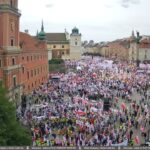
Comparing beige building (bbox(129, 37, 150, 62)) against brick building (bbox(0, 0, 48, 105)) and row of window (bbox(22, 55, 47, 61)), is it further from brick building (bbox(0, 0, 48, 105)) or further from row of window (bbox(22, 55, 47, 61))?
brick building (bbox(0, 0, 48, 105))

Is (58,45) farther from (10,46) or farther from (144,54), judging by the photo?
(10,46)

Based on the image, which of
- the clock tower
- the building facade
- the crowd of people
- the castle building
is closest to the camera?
the crowd of people

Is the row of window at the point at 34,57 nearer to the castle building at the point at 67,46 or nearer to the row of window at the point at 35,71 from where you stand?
the row of window at the point at 35,71

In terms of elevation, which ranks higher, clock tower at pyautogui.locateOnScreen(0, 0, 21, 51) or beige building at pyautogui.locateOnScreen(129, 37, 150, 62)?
clock tower at pyautogui.locateOnScreen(0, 0, 21, 51)

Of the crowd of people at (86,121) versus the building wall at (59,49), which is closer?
the crowd of people at (86,121)

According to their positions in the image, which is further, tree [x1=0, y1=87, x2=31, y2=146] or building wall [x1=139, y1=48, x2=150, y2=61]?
building wall [x1=139, y1=48, x2=150, y2=61]

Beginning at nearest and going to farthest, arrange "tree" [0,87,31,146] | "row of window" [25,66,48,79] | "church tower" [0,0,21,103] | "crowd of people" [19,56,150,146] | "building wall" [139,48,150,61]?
1. "tree" [0,87,31,146]
2. "crowd of people" [19,56,150,146]
3. "church tower" [0,0,21,103]
4. "row of window" [25,66,48,79]
5. "building wall" [139,48,150,61]

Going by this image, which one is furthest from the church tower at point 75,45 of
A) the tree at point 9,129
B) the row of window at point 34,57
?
the tree at point 9,129

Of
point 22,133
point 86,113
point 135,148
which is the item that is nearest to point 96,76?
point 86,113

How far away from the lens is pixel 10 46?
154 feet

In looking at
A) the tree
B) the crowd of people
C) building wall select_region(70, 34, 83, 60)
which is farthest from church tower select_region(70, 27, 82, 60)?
the tree

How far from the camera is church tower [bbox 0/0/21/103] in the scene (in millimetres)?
45062

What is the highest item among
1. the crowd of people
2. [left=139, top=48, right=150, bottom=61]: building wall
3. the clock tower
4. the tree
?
the clock tower

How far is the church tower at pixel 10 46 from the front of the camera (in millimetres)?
45062
